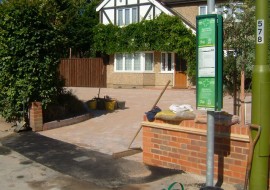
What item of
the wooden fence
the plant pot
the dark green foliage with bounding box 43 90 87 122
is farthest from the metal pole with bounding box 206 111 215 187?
the wooden fence

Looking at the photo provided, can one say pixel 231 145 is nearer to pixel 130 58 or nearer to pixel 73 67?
pixel 130 58

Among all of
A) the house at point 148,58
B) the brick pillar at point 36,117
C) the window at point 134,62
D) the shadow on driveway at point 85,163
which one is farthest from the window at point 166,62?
the shadow on driveway at point 85,163

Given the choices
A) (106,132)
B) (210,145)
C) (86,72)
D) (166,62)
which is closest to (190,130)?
(210,145)

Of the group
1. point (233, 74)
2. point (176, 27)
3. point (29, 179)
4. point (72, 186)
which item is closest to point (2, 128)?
point (29, 179)

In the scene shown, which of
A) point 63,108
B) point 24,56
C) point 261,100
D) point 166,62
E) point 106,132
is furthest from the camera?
point 166,62

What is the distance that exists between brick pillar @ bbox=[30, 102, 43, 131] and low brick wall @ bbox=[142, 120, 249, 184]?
450 cm

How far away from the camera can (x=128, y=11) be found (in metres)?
28.8

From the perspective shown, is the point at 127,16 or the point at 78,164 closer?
the point at 78,164

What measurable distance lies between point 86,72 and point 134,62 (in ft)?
13.9

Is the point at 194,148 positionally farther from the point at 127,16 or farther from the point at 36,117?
the point at 127,16

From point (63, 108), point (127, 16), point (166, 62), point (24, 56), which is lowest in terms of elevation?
point (63, 108)

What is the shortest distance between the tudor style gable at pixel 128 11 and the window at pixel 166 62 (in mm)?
2848

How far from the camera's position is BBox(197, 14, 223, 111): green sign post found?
14.9 feet

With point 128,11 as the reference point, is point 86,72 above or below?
below
